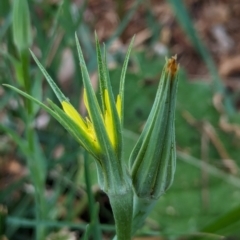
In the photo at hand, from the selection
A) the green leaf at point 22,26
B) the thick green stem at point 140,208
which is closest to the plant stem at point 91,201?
the thick green stem at point 140,208

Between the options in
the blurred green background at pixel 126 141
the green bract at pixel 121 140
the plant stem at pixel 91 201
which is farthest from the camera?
the blurred green background at pixel 126 141

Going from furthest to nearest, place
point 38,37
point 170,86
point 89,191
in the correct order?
point 38,37 < point 89,191 < point 170,86

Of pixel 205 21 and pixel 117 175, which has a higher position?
pixel 205 21

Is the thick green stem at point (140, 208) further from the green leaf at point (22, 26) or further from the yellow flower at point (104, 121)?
the green leaf at point (22, 26)

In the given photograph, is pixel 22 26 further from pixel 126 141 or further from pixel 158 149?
pixel 126 141

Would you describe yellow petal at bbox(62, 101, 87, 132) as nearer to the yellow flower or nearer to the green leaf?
the yellow flower

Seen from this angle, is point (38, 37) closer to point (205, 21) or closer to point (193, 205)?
point (193, 205)

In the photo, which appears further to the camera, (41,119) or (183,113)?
(41,119)

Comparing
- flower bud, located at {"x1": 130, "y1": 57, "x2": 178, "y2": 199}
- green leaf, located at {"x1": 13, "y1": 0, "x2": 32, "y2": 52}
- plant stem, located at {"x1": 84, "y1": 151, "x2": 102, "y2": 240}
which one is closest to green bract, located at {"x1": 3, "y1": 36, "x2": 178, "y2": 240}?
flower bud, located at {"x1": 130, "y1": 57, "x2": 178, "y2": 199}

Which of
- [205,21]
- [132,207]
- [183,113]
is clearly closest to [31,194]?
[183,113]
